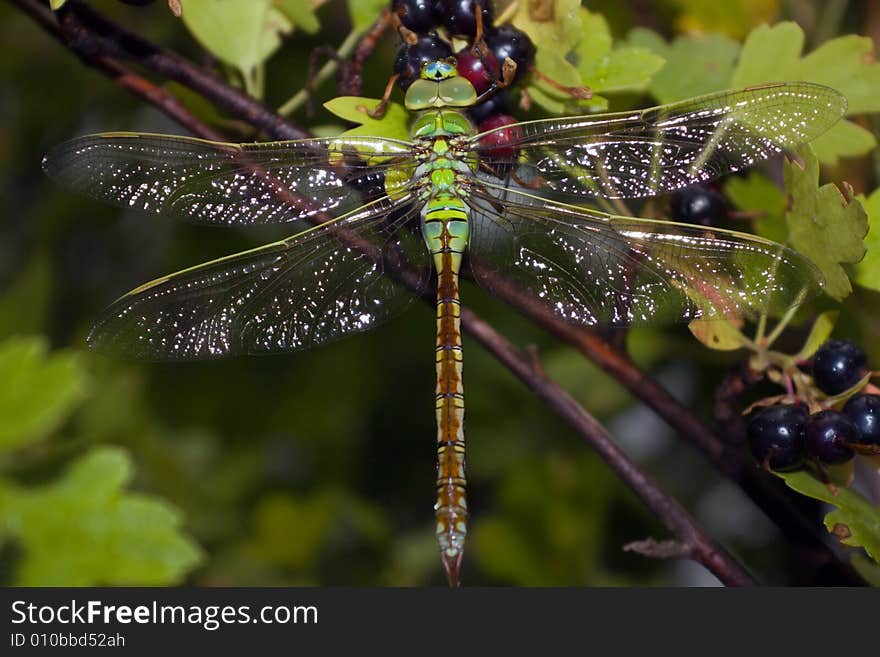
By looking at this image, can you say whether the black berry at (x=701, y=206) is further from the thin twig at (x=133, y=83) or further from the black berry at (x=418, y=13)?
the thin twig at (x=133, y=83)

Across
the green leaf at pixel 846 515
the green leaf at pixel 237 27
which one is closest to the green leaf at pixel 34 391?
the green leaf at pixel 237 27

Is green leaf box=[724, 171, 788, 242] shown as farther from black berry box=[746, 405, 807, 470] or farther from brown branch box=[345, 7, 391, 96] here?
brown branch box=[345, 7, 391, 96]

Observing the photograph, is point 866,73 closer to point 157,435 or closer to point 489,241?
point 489,241

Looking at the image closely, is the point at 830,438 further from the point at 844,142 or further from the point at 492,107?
the point at 492,107

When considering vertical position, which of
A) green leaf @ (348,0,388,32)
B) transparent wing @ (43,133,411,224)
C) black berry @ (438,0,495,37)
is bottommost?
transparent wing @ (43,133,411,224)

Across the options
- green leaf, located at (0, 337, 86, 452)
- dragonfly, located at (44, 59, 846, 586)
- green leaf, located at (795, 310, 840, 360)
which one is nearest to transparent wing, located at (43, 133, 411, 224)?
dragonfly, located at (44, 59, 846, 586)

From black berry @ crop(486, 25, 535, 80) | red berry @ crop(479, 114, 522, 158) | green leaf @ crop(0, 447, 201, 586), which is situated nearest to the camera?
black berry @ crop(486, 25, 535, 80)

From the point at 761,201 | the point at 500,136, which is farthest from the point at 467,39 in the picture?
the point at 761,201
